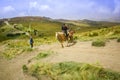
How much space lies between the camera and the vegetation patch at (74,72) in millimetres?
11184

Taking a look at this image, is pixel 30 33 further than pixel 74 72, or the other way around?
pixel 30 33

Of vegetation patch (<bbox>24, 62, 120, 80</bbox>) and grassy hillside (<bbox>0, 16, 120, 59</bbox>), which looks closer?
vegetation patch (<bbox>24, 62, 120, 80</bbox>)

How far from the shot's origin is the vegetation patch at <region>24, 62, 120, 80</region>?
11.2 m

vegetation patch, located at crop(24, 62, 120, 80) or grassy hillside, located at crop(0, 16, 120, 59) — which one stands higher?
vegetation patch, located at crop(24, 62, 120, 80)

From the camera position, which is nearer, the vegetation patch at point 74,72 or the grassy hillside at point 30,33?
the vegetation patch at point 74,72

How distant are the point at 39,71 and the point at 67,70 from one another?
115 inches

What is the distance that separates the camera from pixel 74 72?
12680 mm

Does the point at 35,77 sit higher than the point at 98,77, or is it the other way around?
the point at 98,77

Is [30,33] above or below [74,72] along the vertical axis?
below

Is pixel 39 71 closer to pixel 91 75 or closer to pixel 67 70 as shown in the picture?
pixel 67 70

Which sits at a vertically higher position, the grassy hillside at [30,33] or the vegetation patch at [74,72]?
the vegetation patch at [74,72]

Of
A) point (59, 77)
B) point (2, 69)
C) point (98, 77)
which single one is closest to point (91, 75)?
point (98, 77)

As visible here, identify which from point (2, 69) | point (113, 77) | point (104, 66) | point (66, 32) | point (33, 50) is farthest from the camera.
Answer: point (33, 50)

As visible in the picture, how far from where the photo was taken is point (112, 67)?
1212 centimetres
